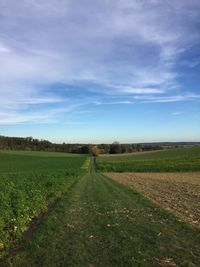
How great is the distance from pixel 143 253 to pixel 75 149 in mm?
158576

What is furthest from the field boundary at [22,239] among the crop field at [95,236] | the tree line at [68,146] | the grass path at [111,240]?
the tree line at [68,146]

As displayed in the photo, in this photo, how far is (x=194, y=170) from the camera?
60.9 meters

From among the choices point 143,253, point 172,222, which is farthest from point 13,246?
point 172,222

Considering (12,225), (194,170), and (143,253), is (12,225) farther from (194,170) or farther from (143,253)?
(194,170)

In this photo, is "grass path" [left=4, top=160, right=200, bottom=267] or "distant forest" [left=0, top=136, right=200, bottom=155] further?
"distant forest" [left=0, top=136, right=200, bottom=155]

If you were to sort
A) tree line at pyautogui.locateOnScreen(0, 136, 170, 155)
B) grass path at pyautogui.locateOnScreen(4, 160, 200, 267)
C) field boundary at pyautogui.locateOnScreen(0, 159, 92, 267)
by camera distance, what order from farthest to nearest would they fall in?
tree line at pyautogui.locateOnScreen(0, 136, 170, 155), field boundary at pyautogui.locateOnScreen(0, 159, 92, 267), grass path at pyautogui.locateOnScreen(4, 160, 200, 267)

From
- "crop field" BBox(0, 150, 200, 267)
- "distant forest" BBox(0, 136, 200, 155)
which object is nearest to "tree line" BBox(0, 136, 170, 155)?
"distant forest" BBox(0, 136, 200, 155)

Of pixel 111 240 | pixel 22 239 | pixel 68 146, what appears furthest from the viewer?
pixel 68 146

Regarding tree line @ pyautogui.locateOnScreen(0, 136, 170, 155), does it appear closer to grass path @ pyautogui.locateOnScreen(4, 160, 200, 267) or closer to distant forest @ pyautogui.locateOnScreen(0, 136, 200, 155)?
distant forest @ pyautogui.locateOnScreen(0, 136, 200, 155)

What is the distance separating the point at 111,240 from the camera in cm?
1087

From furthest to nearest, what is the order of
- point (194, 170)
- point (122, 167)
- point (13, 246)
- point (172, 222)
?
point (122, 167), point (194, 170), point (172, 222), point (13, 246)

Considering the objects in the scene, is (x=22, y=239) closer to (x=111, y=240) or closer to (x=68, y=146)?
(x=111, y=240)

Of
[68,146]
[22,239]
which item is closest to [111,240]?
[22,239]

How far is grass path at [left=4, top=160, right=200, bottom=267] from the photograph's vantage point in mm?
8961
